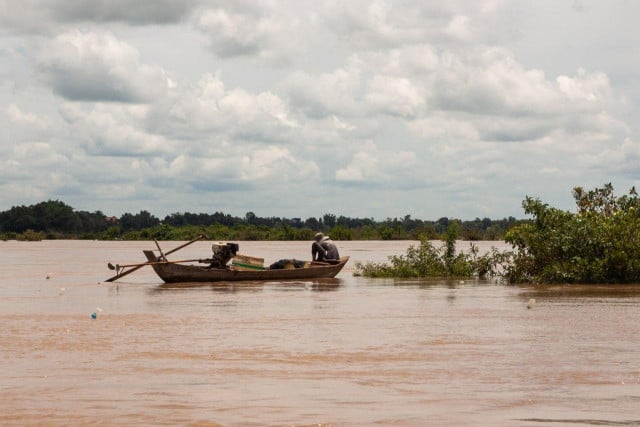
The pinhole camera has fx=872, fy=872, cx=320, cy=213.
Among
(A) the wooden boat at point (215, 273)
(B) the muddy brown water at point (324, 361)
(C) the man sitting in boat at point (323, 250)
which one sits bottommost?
(B) the muddy brown water at point (324, 361)

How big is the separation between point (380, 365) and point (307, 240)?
9277 centimetres

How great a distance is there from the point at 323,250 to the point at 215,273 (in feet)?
13.9

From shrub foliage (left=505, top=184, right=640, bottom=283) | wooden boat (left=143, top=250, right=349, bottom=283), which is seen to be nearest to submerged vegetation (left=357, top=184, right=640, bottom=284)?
shrub foliage (left=505, top=184, right=640, bottom=283)

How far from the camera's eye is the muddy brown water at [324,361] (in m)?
9.31

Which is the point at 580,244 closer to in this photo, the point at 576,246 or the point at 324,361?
the point at 576,246

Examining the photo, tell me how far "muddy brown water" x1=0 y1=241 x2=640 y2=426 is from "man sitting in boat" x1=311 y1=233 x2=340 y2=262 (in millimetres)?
7371

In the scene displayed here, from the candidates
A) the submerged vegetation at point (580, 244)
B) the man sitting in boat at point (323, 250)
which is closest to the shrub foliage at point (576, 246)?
the submerged vegetation at point (580, 244)

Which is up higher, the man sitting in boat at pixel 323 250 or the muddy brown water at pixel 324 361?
the man sitting in boat at pixel 323 250

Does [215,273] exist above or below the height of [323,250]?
below

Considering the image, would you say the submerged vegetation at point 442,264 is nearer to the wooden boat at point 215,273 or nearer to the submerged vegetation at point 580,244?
the submerged vegetation at point 580,244

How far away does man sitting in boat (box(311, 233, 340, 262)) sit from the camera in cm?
3170

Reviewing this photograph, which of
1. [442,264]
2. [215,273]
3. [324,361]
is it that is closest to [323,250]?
[215,273]

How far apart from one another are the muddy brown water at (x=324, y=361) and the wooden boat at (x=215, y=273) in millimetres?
5367

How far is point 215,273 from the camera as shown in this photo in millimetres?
29734
